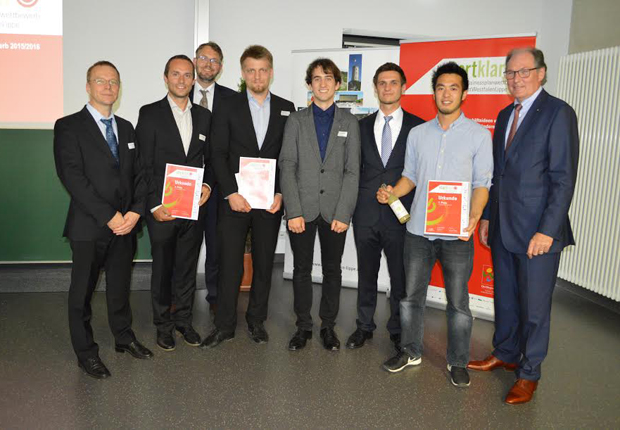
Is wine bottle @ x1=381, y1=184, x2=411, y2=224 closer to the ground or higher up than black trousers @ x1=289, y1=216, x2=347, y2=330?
higher up

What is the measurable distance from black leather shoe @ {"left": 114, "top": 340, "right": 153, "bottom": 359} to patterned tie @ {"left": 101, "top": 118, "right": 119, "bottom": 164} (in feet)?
3.92

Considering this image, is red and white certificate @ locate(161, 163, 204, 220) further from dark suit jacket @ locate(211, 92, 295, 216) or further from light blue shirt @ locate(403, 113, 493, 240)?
light blue shirt @ locate(403, 113, 493, 240)

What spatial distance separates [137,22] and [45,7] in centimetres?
85

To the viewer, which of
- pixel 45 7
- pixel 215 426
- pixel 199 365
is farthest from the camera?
pixel 45 7

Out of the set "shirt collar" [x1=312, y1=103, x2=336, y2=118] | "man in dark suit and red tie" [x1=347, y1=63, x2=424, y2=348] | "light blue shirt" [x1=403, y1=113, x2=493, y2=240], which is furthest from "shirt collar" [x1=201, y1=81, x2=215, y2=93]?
"light blue shirt" [x1=403, y1=113, x2=493, y2=240]

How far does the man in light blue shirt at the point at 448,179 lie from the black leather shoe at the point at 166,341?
1.42 metres

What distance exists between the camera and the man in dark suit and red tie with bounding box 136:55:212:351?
10.6 feet

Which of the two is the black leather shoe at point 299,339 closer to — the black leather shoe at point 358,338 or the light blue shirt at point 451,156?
the black leather shoe at point 358,338

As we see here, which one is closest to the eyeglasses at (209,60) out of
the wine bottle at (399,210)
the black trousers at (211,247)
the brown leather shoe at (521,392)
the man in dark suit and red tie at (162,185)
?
the man in dark suit and red tie at (162,185)

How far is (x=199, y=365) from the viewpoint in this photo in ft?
10.6

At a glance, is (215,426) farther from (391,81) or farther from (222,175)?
(391,81)

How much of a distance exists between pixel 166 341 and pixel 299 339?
89cm

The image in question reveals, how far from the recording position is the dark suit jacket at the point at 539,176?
273 centimetres

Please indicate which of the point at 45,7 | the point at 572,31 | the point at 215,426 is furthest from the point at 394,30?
the point at 215,426
